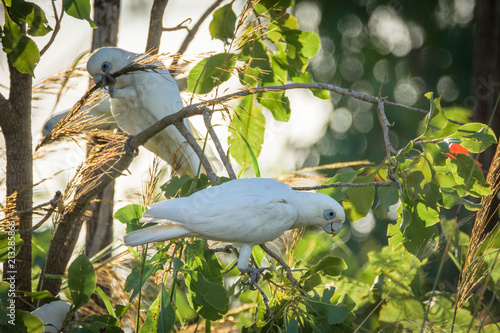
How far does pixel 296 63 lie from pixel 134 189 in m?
0.62

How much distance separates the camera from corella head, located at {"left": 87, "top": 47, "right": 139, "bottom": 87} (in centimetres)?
170

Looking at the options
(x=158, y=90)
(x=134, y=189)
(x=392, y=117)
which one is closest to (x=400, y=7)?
(x=392, y=117)

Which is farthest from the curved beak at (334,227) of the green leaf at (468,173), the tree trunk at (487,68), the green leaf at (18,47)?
the tree trunk at (487,68)

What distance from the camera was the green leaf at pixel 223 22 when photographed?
4.29 ft

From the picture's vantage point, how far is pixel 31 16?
1129mm

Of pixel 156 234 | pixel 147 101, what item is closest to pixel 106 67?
pixel 147 101

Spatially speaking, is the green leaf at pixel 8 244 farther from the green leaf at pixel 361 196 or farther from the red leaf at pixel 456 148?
the red leaf at pixel 456 148

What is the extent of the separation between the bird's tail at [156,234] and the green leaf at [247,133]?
48 centimetres

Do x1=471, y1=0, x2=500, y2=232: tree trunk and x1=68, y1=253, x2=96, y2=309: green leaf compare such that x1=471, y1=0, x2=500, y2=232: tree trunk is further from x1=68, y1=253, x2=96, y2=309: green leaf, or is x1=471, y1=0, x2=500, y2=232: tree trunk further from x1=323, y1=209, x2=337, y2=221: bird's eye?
x1=68, y1=253, x2=96, y2=309: green leaf

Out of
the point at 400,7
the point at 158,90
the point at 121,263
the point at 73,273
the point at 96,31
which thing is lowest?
the point at 121,263

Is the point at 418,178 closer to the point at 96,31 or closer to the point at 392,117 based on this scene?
the point at 96,31

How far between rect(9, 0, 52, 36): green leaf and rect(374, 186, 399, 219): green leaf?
2.91ft

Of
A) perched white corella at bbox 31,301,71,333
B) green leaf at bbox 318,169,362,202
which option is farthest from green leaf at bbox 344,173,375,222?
perched white corella at bbox 31,301,71,333

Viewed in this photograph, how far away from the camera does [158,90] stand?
6.11ft
